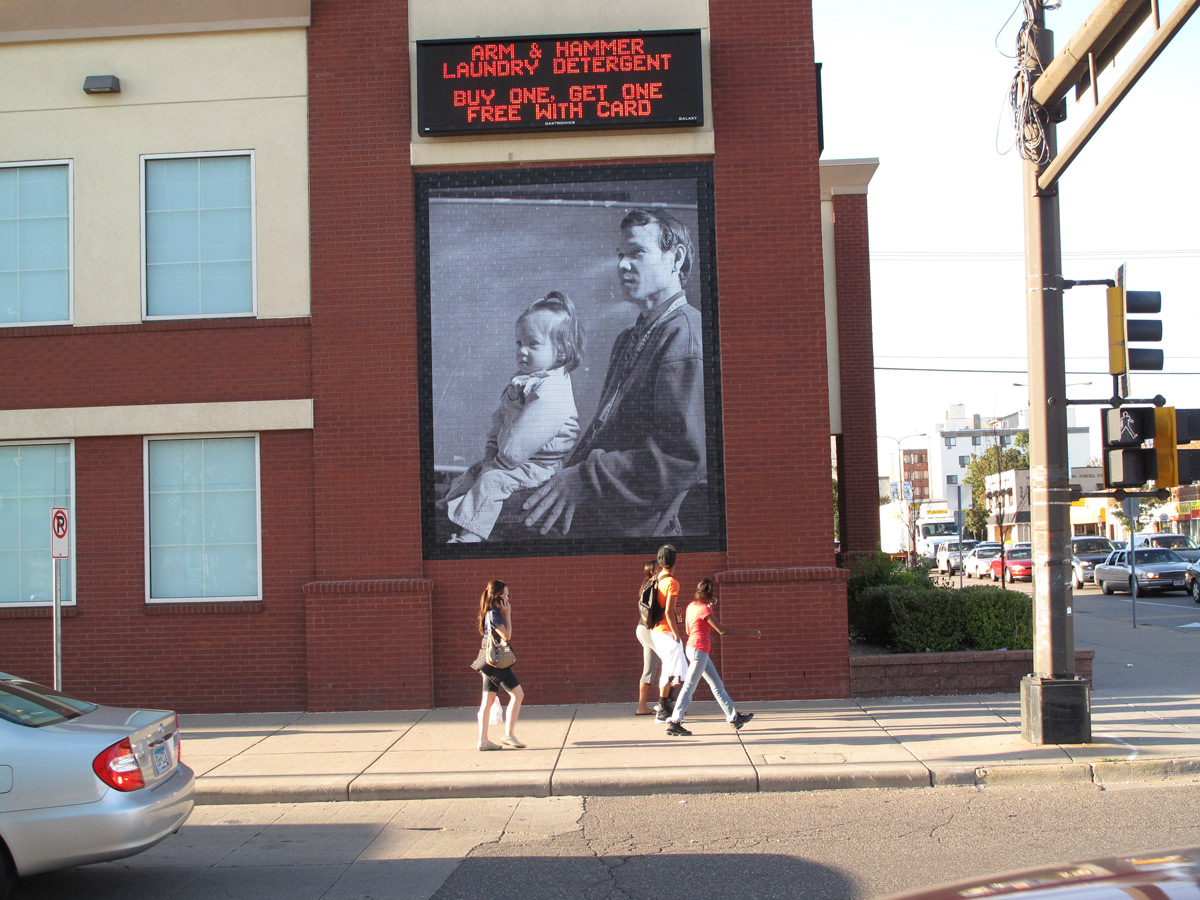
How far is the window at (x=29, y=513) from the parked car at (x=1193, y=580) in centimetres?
2925

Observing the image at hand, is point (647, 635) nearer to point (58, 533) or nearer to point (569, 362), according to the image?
point (569, 362)

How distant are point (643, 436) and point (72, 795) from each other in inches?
296

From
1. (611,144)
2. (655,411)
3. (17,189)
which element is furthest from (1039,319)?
(17,189)

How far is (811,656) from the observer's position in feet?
38.9

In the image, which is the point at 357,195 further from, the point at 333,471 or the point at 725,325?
the point at 725,325

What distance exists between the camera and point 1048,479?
9.49 metres

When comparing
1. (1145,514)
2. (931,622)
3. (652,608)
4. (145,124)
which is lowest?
(1145,514)

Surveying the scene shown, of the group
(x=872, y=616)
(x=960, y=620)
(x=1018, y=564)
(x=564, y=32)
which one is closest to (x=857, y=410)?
(x=872, y=616)

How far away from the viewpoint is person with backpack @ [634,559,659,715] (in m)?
10.9

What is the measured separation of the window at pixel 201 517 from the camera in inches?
497

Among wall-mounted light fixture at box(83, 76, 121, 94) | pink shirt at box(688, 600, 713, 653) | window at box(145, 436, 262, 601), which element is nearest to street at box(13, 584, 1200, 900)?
pink shirt at box(688, 600, 713, 653)

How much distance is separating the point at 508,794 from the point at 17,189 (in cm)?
993

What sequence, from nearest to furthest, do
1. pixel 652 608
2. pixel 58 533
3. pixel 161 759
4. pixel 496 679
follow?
pixel 161 759
pixel 496 679
pixel 58 533
pixel 652 608

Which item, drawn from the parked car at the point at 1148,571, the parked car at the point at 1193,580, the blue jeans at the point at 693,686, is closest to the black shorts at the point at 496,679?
the blue jeans at the point at 693,686
